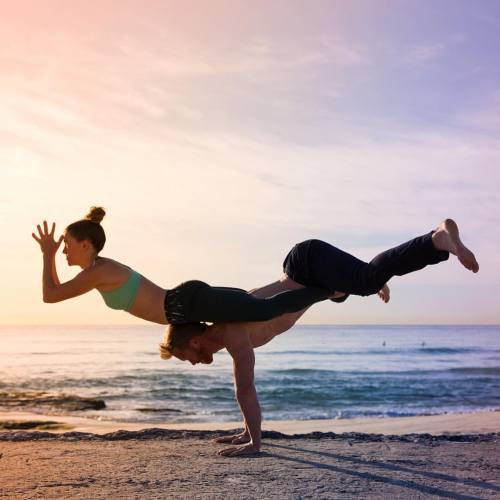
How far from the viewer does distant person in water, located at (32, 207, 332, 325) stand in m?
4.64

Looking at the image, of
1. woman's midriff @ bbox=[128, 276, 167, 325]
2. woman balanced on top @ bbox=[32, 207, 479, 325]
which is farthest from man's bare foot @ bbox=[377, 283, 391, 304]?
woman's midriff @ bbox=[128, 276, 167, 325]

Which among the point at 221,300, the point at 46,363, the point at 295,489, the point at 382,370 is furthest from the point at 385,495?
the point at 46,363

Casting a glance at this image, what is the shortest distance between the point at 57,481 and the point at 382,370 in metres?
25.7

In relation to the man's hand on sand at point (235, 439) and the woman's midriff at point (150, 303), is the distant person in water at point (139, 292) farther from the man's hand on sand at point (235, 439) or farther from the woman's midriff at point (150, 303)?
the man's hand on sand at point (235, 439)

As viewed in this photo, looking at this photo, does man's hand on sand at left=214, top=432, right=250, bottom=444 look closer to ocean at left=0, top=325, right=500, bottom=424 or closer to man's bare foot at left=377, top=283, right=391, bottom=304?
man's bare foot at left=377, top=283, right=391, bottom=304

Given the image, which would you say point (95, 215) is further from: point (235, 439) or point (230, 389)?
point (230, 389)

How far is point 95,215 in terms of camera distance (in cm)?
493

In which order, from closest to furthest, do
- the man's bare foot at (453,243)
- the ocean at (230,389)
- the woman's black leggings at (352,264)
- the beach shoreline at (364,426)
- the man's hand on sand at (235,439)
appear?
1. the man's bare foot at (453,243)
2. the woman's black leggings at (352,264)
3. the man's hand on sand at (235,439)
4. the beach shoreline at (364,426)
5. the ocean at (230,389)

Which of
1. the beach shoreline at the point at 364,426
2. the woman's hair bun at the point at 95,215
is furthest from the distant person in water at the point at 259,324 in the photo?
the beach shoreline at the point at 364,426

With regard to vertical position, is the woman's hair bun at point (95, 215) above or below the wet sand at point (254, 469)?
above

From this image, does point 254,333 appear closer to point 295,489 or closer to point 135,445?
point 135,445

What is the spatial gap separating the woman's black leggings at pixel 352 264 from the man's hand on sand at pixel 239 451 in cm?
124

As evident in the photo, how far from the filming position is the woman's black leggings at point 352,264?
4.36 m

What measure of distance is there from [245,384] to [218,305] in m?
0.64
